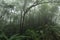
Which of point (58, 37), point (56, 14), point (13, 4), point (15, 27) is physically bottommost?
point (58, 37)

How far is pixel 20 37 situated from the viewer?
634 cm

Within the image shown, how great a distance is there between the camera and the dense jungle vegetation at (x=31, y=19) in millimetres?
6926

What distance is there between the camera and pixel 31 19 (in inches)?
310

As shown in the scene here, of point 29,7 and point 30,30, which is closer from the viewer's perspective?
point 30,30

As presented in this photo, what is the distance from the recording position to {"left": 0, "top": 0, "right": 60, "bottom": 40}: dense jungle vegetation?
6926 mm

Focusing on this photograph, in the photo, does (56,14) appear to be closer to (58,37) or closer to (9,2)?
(58,37)

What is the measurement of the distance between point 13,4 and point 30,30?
1.63 metres

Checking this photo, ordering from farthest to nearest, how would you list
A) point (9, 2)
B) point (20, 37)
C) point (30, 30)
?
point (9, 2) → point (30, 30) → point (20, 37)

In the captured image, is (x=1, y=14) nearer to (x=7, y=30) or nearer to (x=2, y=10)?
(x=2, y=10)

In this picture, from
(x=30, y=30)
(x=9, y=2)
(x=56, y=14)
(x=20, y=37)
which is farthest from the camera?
(x=56, y=14)

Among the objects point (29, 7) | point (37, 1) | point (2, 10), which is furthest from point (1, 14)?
point (37, 1)

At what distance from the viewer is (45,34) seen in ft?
22.5

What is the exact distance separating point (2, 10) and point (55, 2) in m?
2.69

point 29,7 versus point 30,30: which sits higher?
point 29,7
